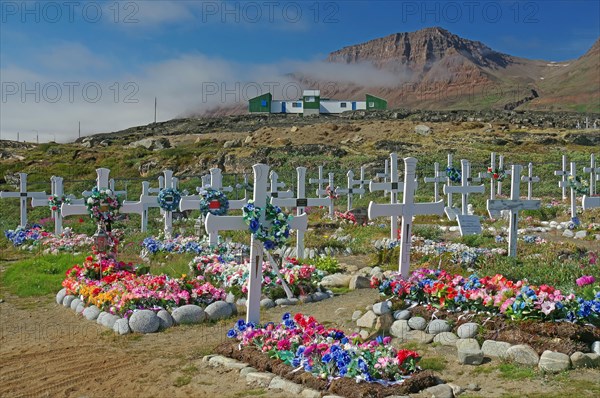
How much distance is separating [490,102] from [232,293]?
7892 inches

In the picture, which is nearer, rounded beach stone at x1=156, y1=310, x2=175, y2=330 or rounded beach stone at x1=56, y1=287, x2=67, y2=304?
rounded beach stone at x1=156, y1=310, x2=175, y2=330

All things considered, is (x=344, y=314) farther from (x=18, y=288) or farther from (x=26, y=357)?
(x=18, y=288)

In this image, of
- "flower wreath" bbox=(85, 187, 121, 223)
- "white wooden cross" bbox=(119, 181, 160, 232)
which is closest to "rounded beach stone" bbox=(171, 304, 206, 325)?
"flower wreath" bbox=(85, 187, 121, 223)

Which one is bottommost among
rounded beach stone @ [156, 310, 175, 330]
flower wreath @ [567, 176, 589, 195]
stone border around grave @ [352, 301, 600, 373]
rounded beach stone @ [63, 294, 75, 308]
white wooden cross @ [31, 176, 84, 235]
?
rounded beach stone @ [63, 294, 75, 308]

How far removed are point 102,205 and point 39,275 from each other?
274 cm

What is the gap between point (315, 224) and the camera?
22.2 m

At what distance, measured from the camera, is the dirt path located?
650cm

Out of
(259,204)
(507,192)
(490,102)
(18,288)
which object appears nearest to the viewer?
(259,204)

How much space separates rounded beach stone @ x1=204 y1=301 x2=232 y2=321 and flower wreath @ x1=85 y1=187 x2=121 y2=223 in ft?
14.1

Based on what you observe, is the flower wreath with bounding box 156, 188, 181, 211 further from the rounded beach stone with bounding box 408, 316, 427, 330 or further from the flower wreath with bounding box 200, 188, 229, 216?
the rounded beach stone with bounding box 408, 316, 427, 330

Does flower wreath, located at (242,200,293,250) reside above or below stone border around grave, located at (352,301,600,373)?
above

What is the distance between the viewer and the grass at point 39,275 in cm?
1323

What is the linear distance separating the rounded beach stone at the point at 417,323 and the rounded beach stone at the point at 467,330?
1.90 ft

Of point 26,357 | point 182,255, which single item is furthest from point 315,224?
point 26,357
